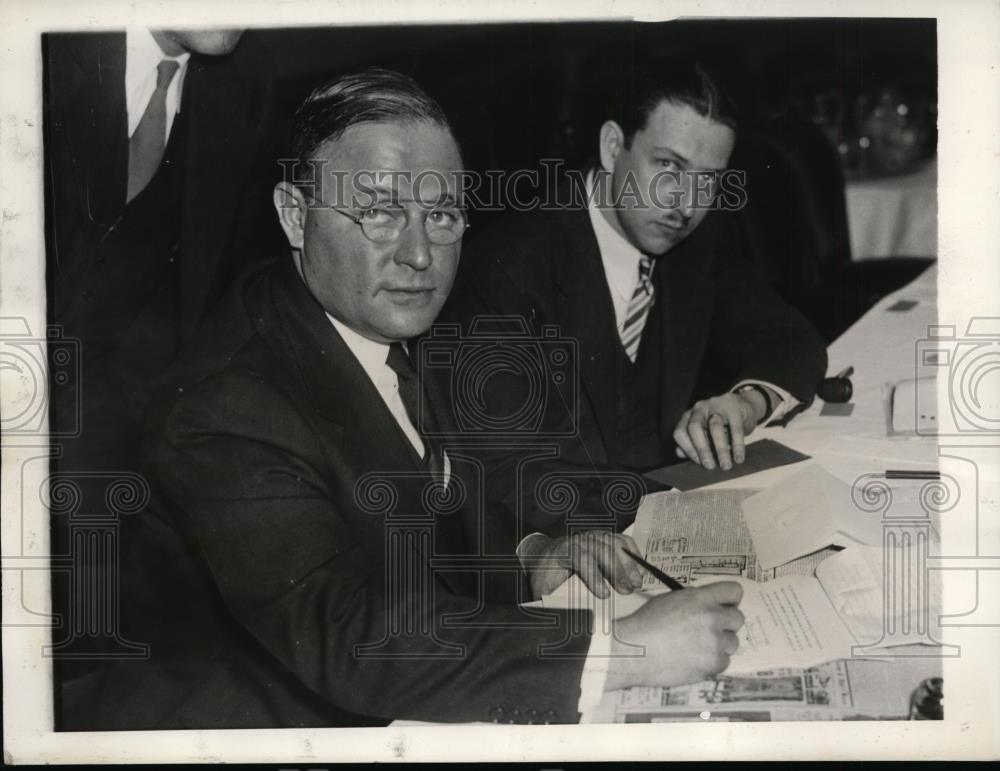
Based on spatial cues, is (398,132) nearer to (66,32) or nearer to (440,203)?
(440,203)

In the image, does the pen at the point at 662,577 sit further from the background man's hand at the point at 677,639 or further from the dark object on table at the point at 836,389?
the dark object on table at the point at 836,389

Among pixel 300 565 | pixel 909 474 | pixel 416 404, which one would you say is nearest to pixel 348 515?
pixel 300 565

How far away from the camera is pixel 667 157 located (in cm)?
235

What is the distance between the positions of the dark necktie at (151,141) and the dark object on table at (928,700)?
1869 millimetres

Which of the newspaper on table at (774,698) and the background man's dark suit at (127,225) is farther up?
the background man's dark suit at (127,225)

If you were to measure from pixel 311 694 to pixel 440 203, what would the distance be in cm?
101

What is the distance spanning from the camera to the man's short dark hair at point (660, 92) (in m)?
2.32

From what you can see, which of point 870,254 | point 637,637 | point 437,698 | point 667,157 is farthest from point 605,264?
point 437,698

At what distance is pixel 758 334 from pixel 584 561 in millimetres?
600

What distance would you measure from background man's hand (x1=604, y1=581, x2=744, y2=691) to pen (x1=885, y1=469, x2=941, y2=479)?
1.37ft

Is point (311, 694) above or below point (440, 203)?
below

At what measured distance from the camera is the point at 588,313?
2383 mm

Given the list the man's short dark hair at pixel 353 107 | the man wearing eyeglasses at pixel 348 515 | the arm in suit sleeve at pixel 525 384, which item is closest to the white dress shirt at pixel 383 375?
the man wearing eyeglasses at pixel 348 515

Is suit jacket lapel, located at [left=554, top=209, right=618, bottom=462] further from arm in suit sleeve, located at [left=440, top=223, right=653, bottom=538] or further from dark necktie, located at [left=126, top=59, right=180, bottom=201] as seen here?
dark necktie, located at [left=126, top=59, right=180, bottom=201]
